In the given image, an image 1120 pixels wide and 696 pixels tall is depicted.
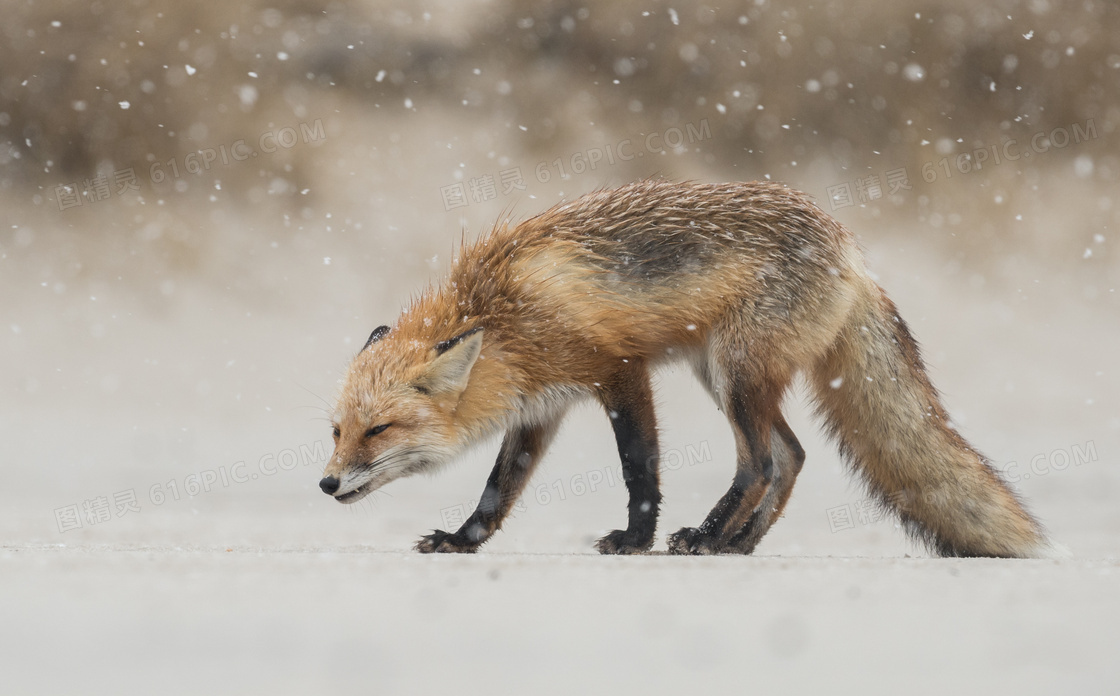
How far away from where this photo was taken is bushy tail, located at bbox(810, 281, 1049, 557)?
13.0 feet

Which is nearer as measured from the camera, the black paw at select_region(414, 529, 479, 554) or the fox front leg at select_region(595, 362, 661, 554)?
the fox front leg at select_region(595, 362, 661, 554)

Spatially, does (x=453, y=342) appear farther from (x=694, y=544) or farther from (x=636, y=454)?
(x=694, y=544)

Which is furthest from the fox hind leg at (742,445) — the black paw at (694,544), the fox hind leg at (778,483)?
the fox hind leg at (778,483)

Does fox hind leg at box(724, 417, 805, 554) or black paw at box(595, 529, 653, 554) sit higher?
fox hind leg at box(724, 417, 805, 554)

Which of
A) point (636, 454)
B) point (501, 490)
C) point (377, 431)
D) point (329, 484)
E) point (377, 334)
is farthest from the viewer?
point (377, 334)

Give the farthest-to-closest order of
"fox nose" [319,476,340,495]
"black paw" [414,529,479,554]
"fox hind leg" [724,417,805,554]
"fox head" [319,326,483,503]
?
"fox hind leg" [724,417,805,554] < "black paw" [414,529,479,554] < "fox head" [319,326,483,503] < "fox nose" [319,476,340,495]

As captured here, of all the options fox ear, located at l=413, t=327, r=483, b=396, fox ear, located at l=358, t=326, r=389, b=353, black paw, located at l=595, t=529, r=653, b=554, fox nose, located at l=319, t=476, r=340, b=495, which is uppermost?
fox ear, located at l=358, t=326, r=389, b=353

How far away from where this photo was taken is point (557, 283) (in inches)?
160

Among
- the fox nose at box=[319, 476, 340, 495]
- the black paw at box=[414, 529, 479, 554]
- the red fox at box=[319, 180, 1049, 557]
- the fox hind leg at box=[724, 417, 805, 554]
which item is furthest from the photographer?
the fox hind leg at box=[724, 417, 805, 554]

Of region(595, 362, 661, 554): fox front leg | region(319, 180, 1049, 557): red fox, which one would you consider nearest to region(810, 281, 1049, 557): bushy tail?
region(319, 180, 1049, 557): red fox

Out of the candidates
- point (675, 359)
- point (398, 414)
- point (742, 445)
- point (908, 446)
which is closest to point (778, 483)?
point (742, 445)

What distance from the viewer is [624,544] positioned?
392 centimetres

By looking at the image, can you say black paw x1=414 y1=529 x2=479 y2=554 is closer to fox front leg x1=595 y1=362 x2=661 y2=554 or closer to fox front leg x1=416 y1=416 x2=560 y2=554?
fox front leg x1=416 y1=416 x2=560 y2=554

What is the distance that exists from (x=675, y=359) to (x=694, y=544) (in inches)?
31.4
